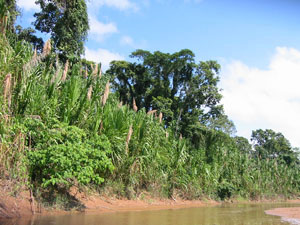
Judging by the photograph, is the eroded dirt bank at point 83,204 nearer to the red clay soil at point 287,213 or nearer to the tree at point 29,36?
the red clay soil at point 287,213

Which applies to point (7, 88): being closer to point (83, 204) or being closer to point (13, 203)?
point (13, 203)

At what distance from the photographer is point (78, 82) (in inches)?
322

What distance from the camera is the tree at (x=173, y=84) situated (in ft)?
81.0

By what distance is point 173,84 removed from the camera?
27156 mm

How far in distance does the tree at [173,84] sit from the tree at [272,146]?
82.1 feet

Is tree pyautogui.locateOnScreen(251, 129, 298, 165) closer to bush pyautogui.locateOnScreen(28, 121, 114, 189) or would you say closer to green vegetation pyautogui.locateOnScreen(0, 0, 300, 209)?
green vegetation pyautogui.locateOnScreen(0, 0, 300, 209)

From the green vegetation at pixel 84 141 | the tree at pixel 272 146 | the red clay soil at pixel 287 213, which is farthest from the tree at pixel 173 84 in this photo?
the tree at pixel 272 146

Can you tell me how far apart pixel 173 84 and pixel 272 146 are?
1196 inches

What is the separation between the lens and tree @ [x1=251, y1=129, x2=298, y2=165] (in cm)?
4581

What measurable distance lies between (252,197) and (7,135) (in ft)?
57.4

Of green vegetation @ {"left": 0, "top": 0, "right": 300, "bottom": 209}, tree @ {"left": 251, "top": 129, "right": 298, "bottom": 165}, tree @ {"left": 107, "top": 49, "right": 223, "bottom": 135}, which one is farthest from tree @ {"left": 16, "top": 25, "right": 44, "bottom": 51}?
tree @ {"left": 251, "top": 129, "right": 298, "bottom": 165}

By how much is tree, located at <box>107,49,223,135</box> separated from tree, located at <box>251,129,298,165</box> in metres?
25.0

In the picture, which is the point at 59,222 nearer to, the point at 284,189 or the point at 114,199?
the point at 114,199

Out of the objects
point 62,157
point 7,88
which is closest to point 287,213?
point 62,157
